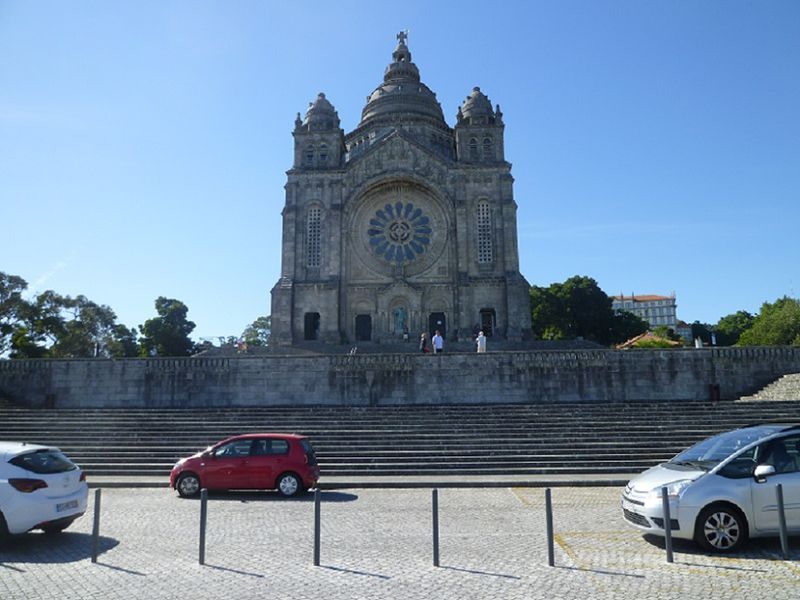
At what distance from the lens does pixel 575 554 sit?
7668 mm

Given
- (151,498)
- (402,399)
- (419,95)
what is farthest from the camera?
(419,95)

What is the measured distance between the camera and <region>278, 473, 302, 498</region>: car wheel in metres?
12.9

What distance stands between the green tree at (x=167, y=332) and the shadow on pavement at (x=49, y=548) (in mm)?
47035

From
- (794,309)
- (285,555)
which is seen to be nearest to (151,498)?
(285,555)

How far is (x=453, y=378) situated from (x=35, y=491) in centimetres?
1710

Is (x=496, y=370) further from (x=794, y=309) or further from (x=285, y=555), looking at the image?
(x=794, y=309)

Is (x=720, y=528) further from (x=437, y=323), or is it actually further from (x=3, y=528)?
(x=437, y=323)

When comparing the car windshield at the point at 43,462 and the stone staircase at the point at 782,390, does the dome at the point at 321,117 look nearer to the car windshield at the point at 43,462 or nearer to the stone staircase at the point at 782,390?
the stone staircase at the point at 782,390

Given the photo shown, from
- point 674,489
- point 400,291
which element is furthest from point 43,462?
point 400,291

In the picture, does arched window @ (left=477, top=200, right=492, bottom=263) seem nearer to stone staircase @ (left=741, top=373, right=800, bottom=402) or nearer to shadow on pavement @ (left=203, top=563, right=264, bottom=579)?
stone staircase @ (left=741, top=373, right=800, bottom=402)

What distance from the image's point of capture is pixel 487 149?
4184 centimetres

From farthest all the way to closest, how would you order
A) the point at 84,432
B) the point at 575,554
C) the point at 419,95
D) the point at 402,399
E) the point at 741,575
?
the point at 419,95 → the point at 402,399 → the point at 84,432 → the point at 575,554 → the point at 741,575

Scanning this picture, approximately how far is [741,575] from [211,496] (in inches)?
404

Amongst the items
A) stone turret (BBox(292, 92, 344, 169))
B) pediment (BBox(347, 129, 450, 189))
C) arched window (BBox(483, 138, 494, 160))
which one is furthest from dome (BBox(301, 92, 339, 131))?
arched window (BBox(483, 138, 494, 160))
